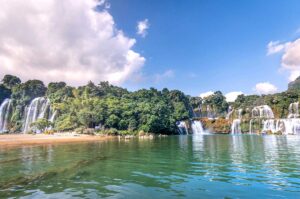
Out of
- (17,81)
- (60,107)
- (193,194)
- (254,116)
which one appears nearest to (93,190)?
(193,194)

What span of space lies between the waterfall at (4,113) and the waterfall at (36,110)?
8650 mm

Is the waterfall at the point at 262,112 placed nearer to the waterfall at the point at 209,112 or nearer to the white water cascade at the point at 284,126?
the white water cascade at the point at 284,126

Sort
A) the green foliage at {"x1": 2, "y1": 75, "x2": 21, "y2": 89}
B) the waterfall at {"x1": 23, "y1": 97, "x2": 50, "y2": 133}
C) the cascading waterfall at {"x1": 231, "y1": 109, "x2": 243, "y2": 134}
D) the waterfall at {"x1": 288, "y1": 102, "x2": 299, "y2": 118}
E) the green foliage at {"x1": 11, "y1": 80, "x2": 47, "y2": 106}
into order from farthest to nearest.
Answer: the green foliage at {"x1": 2, "y1": 75, "x2": 21, "y2": 89}
the green foliage at {"x1": 11, "y1": 80, "x2": 47, "y2": 106}
the waterfall at {"x1": 23, "y1": 97, "x2": 50, "y2": 133}
the cascading waterfall at {"x1": 231, "y1": 109, "x2": 243, "y2": 134}
the waterfall at {"x1": 288, "y1": 102, "x2": 299, "y2": 118}

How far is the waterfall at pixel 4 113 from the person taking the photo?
9010cm

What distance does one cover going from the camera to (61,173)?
608 inches

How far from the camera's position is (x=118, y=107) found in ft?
248

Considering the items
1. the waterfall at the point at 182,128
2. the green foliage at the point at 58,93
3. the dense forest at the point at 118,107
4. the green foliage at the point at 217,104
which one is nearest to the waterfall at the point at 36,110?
the dense forest at the point at 118,107

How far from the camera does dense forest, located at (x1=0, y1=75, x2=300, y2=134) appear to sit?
238 ft

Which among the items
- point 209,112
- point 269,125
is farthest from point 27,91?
point 269,125

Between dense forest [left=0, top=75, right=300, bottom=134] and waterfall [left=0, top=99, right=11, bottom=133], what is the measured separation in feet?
5.02

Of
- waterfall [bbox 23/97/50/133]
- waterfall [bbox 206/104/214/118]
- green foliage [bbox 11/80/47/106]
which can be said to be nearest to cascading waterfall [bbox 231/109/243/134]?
waterfall [bbox 206/104/214/118]

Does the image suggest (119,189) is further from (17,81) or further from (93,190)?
(17,81)

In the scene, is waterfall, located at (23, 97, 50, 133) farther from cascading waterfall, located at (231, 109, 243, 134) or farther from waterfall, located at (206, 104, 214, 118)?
waterfall, located at (206, 104, 214, 118)

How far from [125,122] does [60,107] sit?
23974mm
